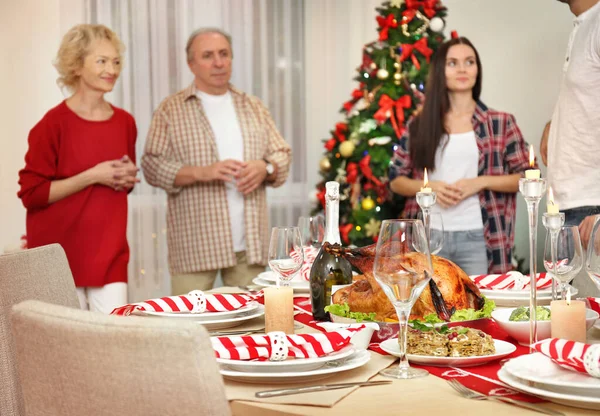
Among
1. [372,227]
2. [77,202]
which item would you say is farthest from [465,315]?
[372,227]

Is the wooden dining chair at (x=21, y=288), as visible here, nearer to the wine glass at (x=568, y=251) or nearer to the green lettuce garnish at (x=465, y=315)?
the green lettuce garnish at (x=465, y=315)

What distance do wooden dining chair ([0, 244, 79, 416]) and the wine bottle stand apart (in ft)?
2.05

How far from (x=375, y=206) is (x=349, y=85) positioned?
141cm

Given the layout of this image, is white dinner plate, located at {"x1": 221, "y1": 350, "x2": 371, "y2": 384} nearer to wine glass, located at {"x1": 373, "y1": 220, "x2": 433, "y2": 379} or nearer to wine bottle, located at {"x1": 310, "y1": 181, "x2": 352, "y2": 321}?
wine glass, located at {"x1": 373, "y1": 220, "x2": 433, "y2": 379}

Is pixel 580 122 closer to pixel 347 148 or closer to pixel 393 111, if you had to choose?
pixel 393 111

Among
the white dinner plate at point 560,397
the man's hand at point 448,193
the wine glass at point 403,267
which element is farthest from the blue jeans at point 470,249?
the white dinner plate at point 560,397

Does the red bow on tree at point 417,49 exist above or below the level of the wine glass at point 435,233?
above

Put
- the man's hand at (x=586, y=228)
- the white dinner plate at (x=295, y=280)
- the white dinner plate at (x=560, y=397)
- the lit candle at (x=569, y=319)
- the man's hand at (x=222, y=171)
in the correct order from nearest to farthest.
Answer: the white dinner plate at (x=560, y=397) → the lit candle at (x=569, y=319) → the white dinner plate at (x=295, y=280) → the man's hand at (x=586, y=228) → the man's hand at (x=222, y=171)

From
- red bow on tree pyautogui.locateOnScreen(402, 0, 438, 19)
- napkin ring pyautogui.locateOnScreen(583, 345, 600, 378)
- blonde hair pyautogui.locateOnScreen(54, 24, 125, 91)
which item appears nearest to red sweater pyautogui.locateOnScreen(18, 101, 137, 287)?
blonde hair pyautogui.locateOnScreen(54, 24, 125, 91)

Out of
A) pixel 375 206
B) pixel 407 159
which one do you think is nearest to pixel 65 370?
pixel 407 159

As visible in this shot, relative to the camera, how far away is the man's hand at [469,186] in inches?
147

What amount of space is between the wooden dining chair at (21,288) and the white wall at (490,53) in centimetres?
345

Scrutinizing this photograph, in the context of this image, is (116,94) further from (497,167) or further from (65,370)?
(65,370)

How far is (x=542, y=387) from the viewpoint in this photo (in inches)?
46.6
